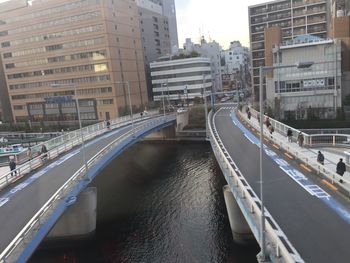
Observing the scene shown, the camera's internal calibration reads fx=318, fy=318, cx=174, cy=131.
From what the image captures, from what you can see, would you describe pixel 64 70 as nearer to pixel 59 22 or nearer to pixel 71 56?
pixel 71 56

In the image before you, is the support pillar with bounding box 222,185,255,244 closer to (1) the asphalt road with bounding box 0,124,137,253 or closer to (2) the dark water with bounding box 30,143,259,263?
(2) the dark water with bounding box 30,143,259,263

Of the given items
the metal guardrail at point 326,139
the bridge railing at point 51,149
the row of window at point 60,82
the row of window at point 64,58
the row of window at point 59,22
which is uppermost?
the row of window at point 59,22

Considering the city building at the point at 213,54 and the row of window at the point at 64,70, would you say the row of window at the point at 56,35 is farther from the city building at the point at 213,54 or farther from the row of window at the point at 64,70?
the city building at the point at 213,54

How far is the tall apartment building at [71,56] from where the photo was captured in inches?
3019

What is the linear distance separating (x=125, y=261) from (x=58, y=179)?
7.45m

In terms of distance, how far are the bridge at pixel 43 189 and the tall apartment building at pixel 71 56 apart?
4285cm

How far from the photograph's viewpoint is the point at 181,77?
98750mm

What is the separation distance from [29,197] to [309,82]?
45.8 metres

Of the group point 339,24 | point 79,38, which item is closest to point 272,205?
point 339,24

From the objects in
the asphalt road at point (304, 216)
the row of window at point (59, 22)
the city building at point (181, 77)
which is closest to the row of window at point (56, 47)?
the row of window at point (59, 22)

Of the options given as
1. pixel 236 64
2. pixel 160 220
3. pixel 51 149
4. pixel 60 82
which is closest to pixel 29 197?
pixel 160 220

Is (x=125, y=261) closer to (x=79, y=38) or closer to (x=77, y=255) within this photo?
(x=77, y=255)

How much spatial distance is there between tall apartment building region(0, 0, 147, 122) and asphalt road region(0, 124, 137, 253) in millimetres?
51524

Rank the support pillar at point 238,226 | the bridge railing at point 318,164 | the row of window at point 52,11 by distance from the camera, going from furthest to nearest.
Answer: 1. the row of window at point 52,11
2. the support pillar at point 238,226
3. the bridge railing at point 318,164
